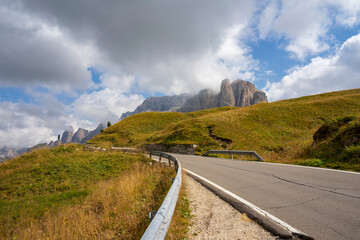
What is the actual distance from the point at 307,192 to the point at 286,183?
1.18m

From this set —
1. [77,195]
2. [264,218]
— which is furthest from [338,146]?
[77,195]

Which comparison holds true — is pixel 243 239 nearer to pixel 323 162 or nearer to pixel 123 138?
pixel 323 162

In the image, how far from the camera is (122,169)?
15.3m

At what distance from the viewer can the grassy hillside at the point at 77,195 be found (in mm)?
4422

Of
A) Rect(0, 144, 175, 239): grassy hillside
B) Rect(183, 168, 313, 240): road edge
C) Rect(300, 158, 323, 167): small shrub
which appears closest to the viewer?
Rect(183, 168, 313, 240): road edge

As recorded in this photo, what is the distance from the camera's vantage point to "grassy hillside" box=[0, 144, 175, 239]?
14.5ft

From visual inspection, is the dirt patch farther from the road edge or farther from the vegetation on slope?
the road edge

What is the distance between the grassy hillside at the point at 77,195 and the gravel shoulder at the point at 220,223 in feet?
3.56

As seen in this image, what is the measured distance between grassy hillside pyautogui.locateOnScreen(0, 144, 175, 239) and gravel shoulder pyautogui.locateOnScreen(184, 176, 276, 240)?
3.56ft

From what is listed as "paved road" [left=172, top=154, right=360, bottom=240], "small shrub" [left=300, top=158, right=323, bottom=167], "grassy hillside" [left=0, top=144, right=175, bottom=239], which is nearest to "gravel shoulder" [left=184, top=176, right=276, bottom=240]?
"paved road" [left=172, top=154, right=360, bottom=240]

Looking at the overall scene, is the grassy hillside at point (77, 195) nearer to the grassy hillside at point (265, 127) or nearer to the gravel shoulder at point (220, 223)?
the gravel shoulder at point (220, 223)

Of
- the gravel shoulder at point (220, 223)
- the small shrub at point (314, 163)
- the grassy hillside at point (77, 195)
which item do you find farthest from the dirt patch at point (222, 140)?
the gravel shoulder at point (220, 223)

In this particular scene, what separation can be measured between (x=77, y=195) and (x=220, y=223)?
9631 mm

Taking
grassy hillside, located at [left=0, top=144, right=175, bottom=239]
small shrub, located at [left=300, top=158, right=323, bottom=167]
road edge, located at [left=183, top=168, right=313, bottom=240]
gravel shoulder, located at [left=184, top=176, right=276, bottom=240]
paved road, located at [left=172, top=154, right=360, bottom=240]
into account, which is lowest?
grassy hillside, located at [left=0, top=144, right=175, bottom=239]
